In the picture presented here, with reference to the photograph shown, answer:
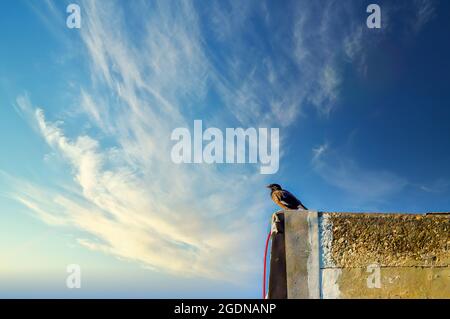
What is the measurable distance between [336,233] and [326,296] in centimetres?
82

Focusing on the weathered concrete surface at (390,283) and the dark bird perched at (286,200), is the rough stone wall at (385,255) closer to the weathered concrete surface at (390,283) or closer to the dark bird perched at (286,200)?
the weathered concrete surface at (390,283)

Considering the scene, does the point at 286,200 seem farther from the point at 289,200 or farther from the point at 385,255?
the point at 385,255

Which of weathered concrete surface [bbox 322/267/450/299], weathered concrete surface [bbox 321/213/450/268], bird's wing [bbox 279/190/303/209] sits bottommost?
weathered concrete surface [bbox 322/267/450/299]

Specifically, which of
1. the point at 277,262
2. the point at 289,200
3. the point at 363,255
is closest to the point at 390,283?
the point at 363,255

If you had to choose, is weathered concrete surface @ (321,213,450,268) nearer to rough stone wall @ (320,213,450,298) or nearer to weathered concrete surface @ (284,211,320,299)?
rough stone wall @ (320,213,450,298)

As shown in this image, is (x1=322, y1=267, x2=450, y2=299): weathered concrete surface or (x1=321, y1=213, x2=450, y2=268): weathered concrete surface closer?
(x1=322, y1=267, x2=450, y2=299): weathered concrete surface

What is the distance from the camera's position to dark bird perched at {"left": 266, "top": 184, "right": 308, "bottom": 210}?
6109 mm

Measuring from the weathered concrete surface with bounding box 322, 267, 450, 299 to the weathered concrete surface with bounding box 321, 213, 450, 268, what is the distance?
0.28 feet

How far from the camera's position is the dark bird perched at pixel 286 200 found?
20.0 ft

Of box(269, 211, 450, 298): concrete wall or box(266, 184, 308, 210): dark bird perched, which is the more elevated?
box(266, 184, 308, 210): dark bird perched

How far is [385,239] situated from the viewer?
15.5ft

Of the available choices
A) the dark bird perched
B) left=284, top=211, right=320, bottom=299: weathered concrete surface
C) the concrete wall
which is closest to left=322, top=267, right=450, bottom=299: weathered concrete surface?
the concrete wall

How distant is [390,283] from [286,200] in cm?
211
